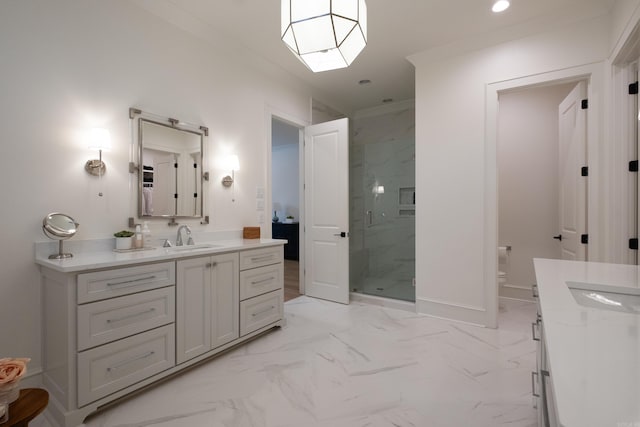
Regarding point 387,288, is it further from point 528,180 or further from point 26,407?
point 26,407

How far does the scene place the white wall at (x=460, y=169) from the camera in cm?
287

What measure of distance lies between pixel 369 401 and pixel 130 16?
10.3ft

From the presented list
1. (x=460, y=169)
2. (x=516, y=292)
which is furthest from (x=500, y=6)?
(x=516, y=292)

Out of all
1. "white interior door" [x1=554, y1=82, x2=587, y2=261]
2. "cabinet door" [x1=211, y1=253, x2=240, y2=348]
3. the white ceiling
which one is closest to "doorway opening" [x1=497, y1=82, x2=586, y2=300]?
"white interior door" [x1=554, y1=82, x2=587, y2=261]

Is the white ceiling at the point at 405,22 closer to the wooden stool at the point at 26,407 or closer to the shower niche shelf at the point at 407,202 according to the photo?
the shower niche shelf at the point at 407,202

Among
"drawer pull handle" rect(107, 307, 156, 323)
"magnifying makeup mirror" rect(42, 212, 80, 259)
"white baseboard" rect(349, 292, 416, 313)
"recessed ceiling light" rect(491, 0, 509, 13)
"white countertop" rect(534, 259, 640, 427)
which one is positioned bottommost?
"white baseboard" rect(349, 292, 416, 313)

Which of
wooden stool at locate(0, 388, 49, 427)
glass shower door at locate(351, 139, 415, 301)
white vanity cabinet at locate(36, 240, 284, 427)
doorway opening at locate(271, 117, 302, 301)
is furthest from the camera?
doorway opening at locate(271, 117, 302, 301)

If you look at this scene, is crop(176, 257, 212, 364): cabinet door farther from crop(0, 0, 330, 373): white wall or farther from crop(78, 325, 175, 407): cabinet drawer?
crop(0, 0, 330, 373): white wall

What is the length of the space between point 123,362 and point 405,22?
3356 millimetres

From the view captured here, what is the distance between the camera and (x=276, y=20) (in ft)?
9.03

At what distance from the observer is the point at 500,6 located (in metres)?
2.54

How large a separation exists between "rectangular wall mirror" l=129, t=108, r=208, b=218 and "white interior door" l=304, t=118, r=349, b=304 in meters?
1.52

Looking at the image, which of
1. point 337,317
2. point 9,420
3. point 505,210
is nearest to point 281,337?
point 337,317

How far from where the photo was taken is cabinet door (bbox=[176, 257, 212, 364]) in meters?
2.08
